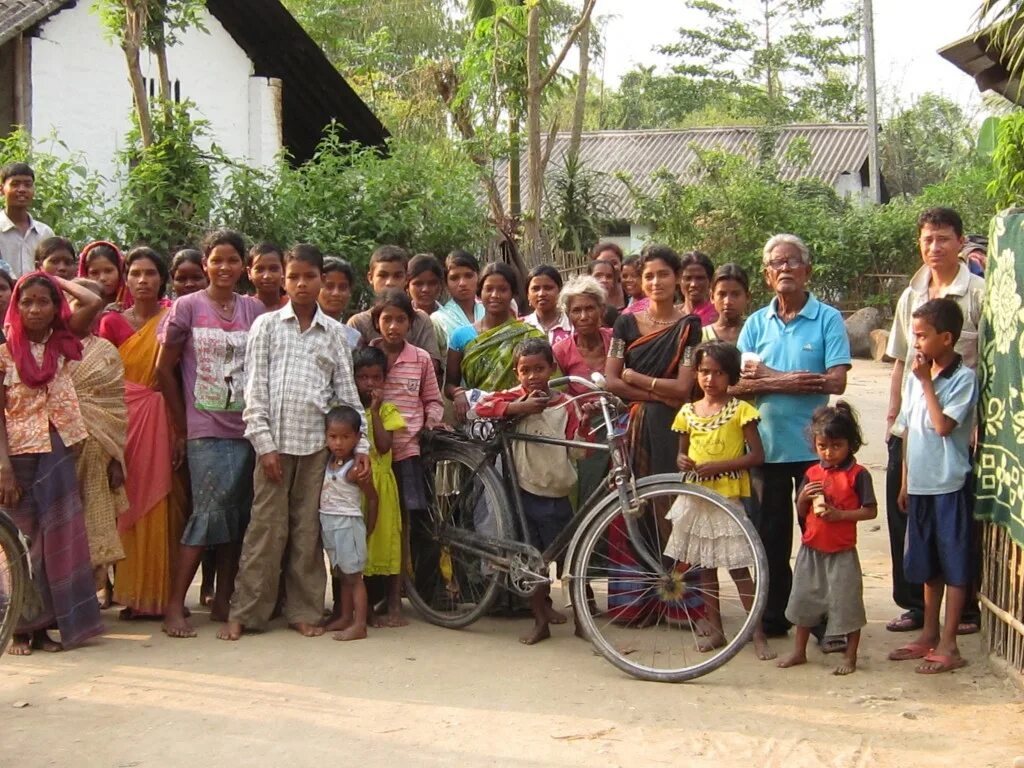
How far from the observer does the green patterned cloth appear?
474 cm

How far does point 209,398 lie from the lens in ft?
18.7

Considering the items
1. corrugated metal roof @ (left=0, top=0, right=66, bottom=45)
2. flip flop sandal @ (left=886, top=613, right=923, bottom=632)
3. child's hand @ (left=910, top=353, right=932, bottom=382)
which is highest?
corrugated metal roof @ (left=0, top=0, right=66, bottom=45)

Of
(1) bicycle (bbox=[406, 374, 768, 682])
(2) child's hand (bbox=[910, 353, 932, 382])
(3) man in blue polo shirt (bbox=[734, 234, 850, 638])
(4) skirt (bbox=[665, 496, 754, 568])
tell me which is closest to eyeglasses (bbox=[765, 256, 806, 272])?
(3) man in blue polo shirt (bbox=[734, 234, 850, 638])

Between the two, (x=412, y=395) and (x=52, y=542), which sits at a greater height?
(x=412, y=395)

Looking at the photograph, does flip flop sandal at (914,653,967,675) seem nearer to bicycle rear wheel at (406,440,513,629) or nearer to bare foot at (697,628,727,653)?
bare foot at (697,628,727,653)

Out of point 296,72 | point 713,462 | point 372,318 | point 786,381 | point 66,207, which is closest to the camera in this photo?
point 713,462

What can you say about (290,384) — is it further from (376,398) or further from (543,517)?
(543,517)

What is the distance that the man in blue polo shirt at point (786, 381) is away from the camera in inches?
216

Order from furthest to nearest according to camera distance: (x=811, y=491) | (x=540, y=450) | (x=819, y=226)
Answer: (x=819, y=226) → (x=540, y=450) → (x=811, y=491)

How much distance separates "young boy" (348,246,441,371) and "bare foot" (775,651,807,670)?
7.38 feet

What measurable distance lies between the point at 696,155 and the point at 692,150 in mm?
1944

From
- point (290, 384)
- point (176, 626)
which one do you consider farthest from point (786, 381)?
point (176, 626)

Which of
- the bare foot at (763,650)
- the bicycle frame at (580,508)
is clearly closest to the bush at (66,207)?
the bicycle frame at (580,508)

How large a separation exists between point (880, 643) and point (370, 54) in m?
20.2
